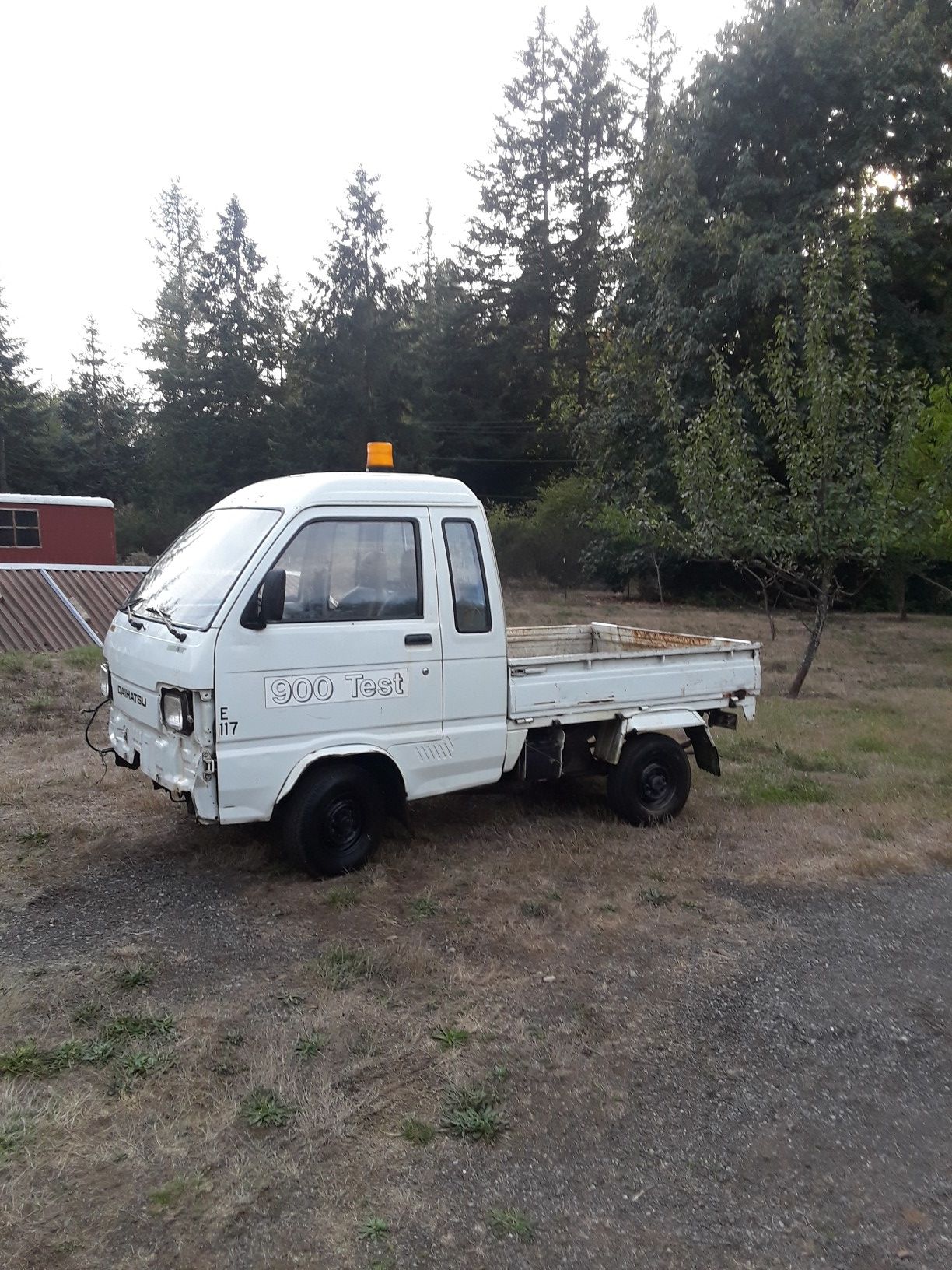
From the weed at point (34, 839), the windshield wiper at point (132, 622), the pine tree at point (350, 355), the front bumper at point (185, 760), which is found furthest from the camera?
the pine tree at point (350, 355)

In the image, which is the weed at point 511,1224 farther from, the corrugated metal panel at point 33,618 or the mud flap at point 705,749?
the corrugated metal panel at point 33,618

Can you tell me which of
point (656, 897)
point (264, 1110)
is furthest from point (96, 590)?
point (264, 1110)

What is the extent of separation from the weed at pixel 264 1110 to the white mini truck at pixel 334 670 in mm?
1779

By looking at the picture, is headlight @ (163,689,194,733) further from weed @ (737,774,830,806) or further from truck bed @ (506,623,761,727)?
weed @ (737,774,830,806)

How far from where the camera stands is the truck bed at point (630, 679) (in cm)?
625

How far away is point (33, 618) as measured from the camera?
14734 mm

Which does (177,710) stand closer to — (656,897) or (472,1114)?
(472,1114)

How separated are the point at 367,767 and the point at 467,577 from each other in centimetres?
128

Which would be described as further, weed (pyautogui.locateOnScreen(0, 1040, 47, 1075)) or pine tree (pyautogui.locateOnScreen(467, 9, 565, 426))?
pine tree (pyautogui.locateOnScreen(467, 9, 565, 426))

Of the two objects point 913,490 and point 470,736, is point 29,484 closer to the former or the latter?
point 913,490

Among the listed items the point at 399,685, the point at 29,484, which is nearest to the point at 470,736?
the point at 399,685

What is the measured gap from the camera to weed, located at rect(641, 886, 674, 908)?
5516mm

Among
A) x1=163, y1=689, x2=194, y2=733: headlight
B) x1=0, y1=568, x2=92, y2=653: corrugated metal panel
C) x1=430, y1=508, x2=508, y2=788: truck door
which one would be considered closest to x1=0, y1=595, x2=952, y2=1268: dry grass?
x1=430, y1=508, x2=508, y2=788: truck door

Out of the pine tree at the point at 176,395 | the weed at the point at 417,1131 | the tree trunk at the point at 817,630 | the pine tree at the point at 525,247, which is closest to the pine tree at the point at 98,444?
the pine tree at the point at 176,395
